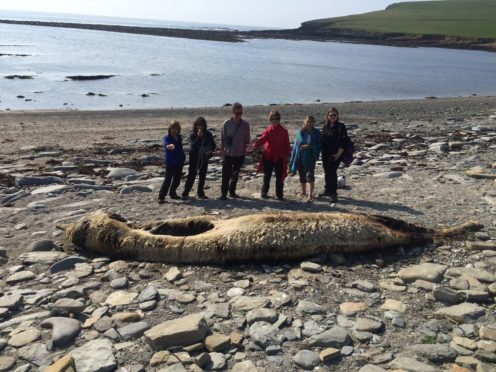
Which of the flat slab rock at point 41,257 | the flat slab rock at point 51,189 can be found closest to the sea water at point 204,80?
the flat slab rock at point 51,189

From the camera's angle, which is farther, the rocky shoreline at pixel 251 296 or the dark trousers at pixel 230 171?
the dark trousers at pixel 230 171

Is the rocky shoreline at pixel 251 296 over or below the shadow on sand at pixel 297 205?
over

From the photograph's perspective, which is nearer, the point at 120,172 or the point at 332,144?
the point at 332,144

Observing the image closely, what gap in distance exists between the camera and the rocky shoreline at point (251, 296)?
15.7 feet

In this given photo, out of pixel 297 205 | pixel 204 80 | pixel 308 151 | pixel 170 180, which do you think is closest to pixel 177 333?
pixel 297 205

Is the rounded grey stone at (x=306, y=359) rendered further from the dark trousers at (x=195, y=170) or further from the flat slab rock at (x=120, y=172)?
the flat slab rock at (x=120, y=172)

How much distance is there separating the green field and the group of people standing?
121 metres

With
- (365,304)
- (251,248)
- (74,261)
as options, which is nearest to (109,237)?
(74,261)

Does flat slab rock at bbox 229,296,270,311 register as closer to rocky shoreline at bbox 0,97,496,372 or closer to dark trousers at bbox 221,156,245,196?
rocky shoreline at bbox 0,97,496,372

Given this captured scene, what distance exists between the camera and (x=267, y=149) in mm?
10297

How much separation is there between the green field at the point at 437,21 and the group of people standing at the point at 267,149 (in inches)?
4751

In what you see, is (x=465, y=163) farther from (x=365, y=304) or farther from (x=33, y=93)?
(x=33, y=93)

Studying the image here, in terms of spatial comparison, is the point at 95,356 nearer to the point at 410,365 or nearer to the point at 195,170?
the point at 410,365

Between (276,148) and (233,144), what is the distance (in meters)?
0.86
